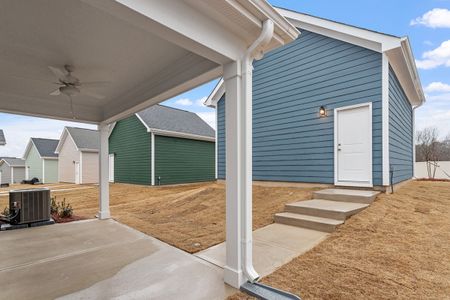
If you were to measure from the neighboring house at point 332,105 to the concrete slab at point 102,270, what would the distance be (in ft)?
14.4

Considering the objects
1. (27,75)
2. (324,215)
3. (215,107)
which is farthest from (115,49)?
(215,107)

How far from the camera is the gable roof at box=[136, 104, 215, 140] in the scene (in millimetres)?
12953

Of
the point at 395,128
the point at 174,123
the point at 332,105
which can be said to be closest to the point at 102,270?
the point at 332,105

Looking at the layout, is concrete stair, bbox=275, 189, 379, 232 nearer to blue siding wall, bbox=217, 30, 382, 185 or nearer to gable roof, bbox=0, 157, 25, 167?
blue siding wall, bbox=217, 30, 382, 185

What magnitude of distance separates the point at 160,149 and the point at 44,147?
1619 cm

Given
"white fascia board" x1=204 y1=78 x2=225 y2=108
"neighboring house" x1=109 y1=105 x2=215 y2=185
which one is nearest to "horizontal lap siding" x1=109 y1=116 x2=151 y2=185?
"neighboring house" x1=109 y1=105 x2=215 y2=185

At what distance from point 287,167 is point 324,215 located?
9.20 feet

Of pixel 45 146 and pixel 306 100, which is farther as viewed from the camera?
pixel 45 146

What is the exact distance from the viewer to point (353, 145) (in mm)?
5852

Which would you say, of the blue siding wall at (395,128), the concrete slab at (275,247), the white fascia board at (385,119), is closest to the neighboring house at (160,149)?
the concrete slab at (275,247)

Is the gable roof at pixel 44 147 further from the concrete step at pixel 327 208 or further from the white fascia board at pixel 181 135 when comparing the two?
the concrete step at pixel 327 208

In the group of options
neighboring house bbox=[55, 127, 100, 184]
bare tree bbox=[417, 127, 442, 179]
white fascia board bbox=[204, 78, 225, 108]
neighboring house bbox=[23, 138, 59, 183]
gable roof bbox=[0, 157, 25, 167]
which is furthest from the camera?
gable roof bbox=[0, 157, 25, 167]

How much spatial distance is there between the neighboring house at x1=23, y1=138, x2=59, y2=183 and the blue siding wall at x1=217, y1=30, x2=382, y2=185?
21.6 m

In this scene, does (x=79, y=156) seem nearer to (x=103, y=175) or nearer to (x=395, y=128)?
(x=103, y=175)
